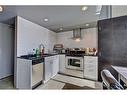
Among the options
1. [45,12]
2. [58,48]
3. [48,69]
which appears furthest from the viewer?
[58,48]

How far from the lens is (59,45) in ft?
18.1

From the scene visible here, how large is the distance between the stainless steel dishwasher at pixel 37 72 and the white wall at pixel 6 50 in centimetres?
139

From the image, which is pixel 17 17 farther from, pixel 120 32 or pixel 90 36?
pixel 90 36

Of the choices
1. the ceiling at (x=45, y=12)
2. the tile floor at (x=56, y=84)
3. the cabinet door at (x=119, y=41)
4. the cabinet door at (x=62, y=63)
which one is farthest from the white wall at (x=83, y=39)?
the tile floor at (x=56, y=84)

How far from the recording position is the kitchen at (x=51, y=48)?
2725 millimetres

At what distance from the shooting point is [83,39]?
525 cm

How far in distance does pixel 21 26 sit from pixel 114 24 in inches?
95.9

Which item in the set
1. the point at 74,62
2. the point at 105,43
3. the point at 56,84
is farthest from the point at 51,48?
the point at 105,43

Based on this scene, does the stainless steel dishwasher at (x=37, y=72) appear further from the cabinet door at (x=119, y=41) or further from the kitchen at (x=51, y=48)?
the cabinet door at (x=119, y=41)

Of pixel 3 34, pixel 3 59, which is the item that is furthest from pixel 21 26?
pixel 3 59

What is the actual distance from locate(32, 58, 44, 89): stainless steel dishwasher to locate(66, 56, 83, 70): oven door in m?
1.39

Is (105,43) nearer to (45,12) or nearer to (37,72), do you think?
(45,12)

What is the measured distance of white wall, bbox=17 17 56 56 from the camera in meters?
3.01

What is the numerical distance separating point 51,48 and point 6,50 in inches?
75.3
